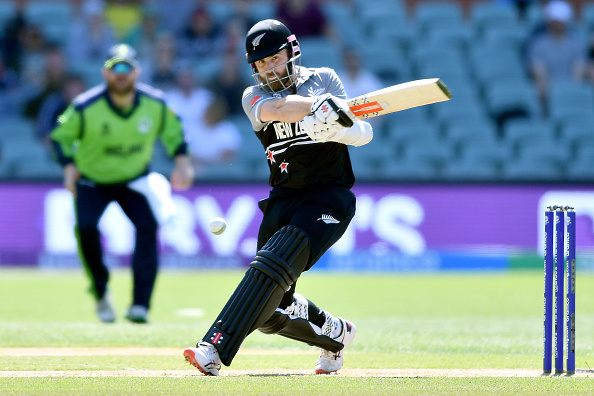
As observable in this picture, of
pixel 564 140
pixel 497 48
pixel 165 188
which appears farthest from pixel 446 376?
pixel 497 48

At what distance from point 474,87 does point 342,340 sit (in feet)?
34.4

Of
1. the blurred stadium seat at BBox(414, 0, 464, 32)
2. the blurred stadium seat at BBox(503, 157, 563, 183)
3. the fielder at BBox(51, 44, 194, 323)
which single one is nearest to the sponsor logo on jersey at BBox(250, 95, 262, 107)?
the fielder at BBox(51, 44, 194, 323)

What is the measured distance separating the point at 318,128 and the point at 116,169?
3.70 metres

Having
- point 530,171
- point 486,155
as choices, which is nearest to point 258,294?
point 530,171

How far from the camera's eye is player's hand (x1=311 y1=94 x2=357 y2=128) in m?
4.80

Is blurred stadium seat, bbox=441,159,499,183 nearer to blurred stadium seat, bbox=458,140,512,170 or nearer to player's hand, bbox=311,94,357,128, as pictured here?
blurred stadium seat, bbox=458,140,512,170

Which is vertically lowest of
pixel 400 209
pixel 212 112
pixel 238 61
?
pixel 400 209

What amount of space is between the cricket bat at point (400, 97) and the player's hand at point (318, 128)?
233mm

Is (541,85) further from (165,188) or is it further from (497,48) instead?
(165,188)

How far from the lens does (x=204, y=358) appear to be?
190 inches

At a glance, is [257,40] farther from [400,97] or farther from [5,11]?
[5,11]

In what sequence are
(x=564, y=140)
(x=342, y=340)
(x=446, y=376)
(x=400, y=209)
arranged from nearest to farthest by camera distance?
1. (x=446, y=376)
2. (x=342, y=340)
3. (x=400, y=209)
4. (x=564, y=140)

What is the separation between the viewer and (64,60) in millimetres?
14703

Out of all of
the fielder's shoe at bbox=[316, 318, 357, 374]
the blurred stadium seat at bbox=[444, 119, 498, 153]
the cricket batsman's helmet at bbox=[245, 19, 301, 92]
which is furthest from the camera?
the blurred stadium seat at bbox=[444, 119, 498, 153]
